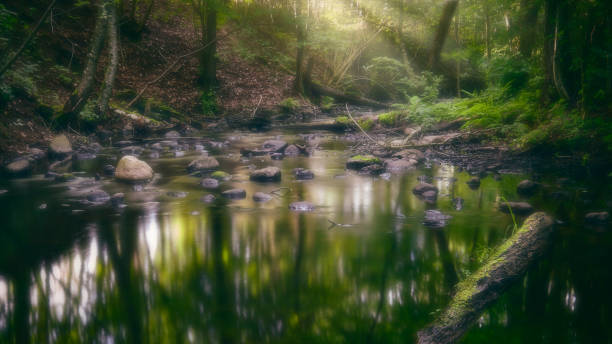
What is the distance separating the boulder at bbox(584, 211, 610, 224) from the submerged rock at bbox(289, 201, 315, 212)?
11.7ft

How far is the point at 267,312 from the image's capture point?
3320mm

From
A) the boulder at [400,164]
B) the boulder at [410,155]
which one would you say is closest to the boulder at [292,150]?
the boulder at [410,155]

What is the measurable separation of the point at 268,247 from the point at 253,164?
17.2 feet

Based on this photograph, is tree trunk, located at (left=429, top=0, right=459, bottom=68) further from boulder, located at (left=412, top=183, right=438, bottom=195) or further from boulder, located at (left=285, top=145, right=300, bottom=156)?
boulder, located at (left=412, top=183, right=438, bottom=195)

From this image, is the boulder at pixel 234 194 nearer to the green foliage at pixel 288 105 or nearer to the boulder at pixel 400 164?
the boulder at pixel 400 164

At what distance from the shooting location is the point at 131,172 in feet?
25.7

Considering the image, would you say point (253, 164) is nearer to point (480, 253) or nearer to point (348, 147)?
point (348, 147)

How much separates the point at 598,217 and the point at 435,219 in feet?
6.21

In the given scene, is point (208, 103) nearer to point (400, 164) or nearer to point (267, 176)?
point (267, 176)

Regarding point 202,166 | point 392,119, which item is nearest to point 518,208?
point 202,166

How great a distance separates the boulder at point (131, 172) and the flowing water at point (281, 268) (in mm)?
788

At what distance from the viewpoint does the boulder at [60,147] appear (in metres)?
10.0

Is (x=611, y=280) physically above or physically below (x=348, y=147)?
below

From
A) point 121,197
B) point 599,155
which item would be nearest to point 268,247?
point 121,197
